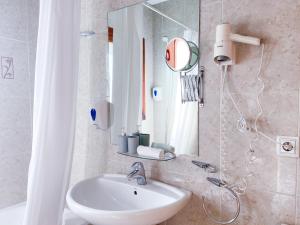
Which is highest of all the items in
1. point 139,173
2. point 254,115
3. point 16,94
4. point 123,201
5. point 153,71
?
point 153,71

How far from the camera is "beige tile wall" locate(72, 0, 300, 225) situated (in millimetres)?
1104

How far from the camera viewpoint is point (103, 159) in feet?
5.98

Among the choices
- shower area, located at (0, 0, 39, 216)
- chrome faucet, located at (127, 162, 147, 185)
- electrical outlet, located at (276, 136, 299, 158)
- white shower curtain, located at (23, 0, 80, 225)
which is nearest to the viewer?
electrical outlet, located at (276, 136, 299, 158)

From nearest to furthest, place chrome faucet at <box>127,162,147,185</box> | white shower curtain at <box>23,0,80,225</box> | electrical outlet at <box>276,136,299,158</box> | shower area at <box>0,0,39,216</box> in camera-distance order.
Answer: electrical outlet at <box>276,136,299,158</box> < white shower curtain at <box>23,0,80,225</box> < chrome faucet at <box>127,162,147,185</box> < shower area at <box>0,0,39,216</box>

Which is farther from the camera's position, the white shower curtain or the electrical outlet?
the white shower curtain

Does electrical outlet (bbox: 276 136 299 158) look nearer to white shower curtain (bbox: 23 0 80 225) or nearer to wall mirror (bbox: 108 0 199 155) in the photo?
wall mirror (bbox: 108 0 199 155)

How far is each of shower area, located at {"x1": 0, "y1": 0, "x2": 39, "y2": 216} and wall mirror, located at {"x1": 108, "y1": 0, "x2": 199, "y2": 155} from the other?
2.43ft

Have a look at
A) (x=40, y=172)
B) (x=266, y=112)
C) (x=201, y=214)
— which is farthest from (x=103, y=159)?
(x=266, y=112)

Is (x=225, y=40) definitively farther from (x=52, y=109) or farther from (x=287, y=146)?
(x=52, y=109)

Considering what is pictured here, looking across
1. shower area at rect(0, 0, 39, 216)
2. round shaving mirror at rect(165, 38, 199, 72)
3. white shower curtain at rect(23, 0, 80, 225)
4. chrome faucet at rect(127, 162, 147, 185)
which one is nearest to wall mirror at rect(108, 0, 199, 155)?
round shaving mirror at rect(165, 38, 199, 72)

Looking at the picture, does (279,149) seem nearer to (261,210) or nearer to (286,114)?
(286,114)

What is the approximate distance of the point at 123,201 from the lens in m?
1.54

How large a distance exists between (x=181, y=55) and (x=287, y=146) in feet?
2.29

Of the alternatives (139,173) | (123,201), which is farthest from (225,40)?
(123,201)
